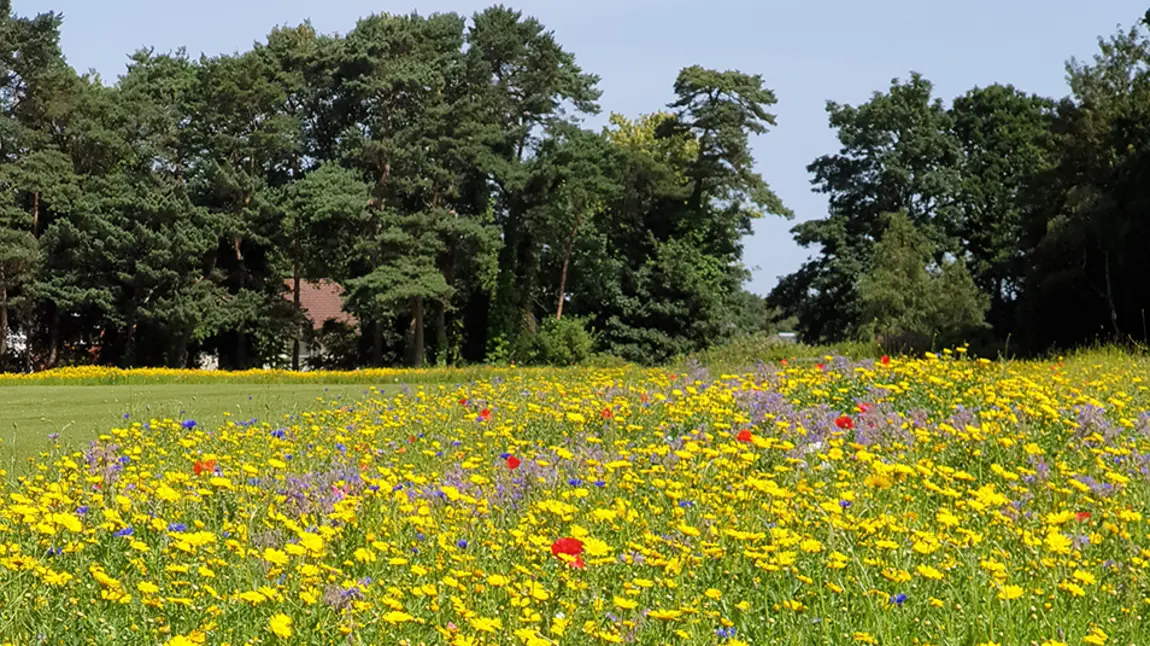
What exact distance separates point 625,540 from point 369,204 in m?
34.8

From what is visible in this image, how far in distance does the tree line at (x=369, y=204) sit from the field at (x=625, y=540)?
2925 centimetres

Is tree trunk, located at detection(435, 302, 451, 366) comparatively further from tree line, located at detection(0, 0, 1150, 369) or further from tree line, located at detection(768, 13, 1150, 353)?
tree line, located at detection(768, 13, 1150, 353)

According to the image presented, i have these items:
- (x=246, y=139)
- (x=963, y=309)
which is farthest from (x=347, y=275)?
(x=963, y=309)

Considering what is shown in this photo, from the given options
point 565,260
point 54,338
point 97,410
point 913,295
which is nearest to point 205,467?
point 97,410

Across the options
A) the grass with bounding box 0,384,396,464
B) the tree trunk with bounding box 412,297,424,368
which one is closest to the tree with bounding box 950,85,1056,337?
the tree trunk with bounding box 412,297,424,368

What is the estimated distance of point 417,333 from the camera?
37125mm

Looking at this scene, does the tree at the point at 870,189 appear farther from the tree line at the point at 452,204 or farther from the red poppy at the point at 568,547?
the red poppy at the point at 568,547

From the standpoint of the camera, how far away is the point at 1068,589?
9.23ft

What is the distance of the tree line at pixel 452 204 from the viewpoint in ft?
116

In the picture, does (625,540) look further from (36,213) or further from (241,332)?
(36,213)

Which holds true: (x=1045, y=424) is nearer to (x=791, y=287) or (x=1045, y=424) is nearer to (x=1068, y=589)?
(x=1068, y=589)

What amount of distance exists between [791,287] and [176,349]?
23.2m

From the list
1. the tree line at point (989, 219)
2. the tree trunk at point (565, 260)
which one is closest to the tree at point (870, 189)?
the tree line at point (989, 219)

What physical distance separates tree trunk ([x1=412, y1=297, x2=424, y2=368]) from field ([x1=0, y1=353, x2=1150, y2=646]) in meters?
30.2
